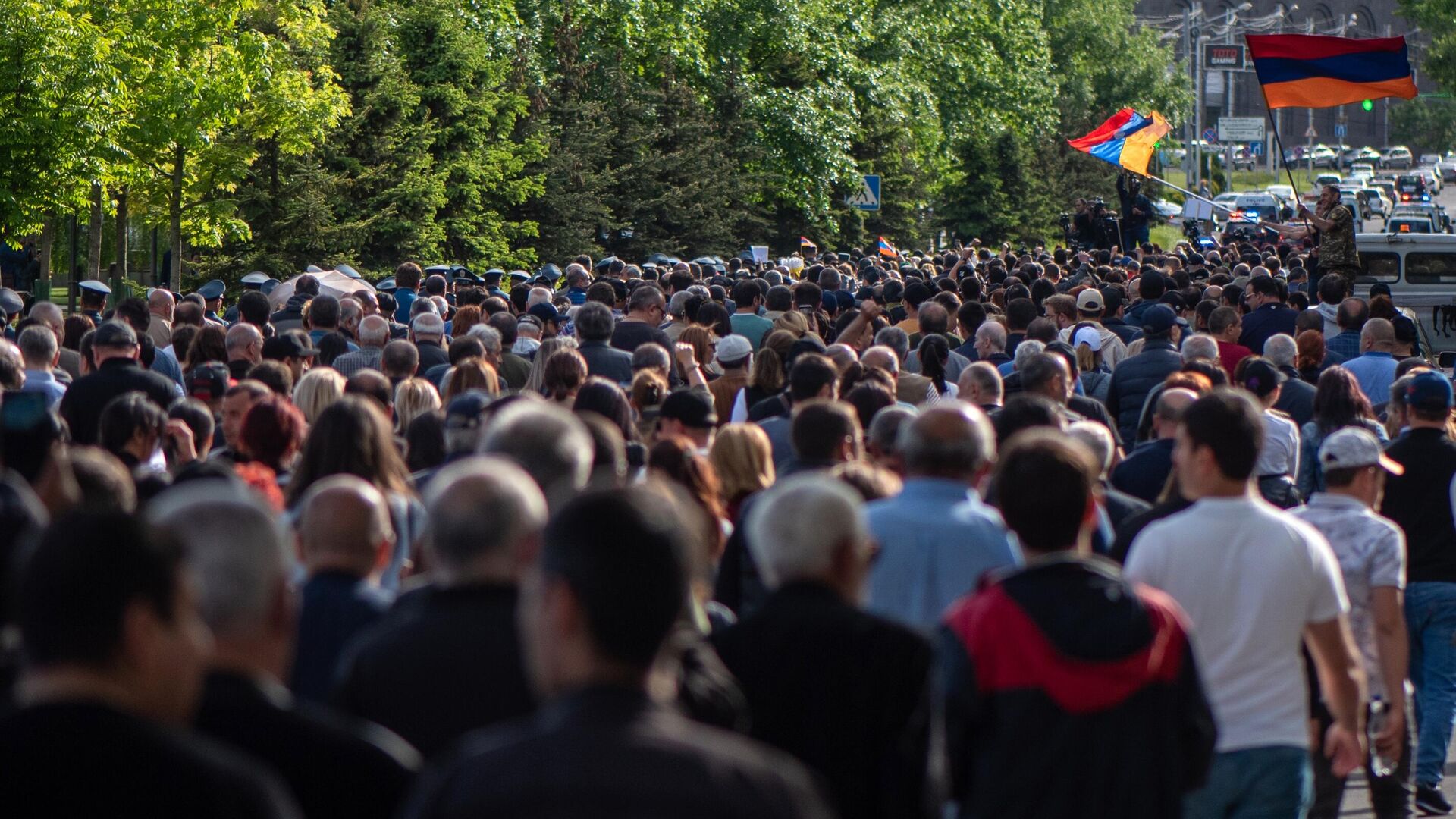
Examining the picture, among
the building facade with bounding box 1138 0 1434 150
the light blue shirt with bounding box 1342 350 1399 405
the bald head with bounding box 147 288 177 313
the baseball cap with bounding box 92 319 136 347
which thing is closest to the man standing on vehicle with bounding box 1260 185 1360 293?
the light blue shirt with bounding box 1342 350 1399 405

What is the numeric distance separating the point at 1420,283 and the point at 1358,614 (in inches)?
602

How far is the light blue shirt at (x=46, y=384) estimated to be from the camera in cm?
1009

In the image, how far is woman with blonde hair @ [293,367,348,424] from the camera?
8.59 metres

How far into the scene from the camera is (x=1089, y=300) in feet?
44.0

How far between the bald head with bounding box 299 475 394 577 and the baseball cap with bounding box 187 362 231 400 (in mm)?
5513

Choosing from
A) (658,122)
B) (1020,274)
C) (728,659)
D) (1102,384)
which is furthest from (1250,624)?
(658,122)

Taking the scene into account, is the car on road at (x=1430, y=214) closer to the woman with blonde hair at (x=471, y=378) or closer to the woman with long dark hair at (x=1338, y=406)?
the woman with long dark hair at (x=1338, y=406)

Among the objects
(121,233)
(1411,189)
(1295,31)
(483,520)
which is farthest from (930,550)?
(1295,31)

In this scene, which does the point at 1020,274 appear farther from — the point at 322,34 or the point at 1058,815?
the point at 1058,815

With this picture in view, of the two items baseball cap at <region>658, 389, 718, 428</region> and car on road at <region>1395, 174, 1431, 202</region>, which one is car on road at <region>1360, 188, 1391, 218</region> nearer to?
car on road at <region>1395, 174, 1431, 202</region>

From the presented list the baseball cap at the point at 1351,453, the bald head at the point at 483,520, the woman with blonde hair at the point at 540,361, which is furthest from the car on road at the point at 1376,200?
the bald head at the point at 483,520

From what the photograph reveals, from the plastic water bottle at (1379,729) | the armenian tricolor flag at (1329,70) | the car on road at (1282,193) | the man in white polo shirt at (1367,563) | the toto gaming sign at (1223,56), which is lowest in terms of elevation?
the plastic water bottle at (1379,729)

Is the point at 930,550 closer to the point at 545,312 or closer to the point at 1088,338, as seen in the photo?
the point at 1088,338

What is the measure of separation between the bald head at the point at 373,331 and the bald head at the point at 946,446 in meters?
6.63
